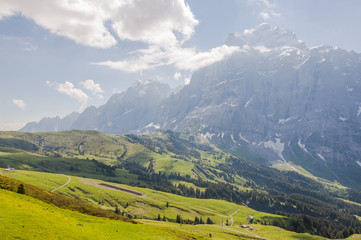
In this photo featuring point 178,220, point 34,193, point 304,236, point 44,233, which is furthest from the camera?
point 178,220

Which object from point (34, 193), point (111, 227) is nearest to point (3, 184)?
point (34, 193)

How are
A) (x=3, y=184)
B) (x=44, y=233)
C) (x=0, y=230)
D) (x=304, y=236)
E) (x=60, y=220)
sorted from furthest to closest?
(x=304, y=236) → (x=3, y=184) → (x=60, y=220) → (x=44, y=233) → (x=0, y=230)

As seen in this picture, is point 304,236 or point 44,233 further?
point 304,236

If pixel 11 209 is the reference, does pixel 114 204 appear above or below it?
below

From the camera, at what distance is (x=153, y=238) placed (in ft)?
180

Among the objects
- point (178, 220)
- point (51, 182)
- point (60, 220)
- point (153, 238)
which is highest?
point (60, 220)

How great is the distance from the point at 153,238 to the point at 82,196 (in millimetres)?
152683

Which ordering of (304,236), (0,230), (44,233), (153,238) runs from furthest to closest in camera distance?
(304,236) → (153,238) → (44,233) → (0,230)

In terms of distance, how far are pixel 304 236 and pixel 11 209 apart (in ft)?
604

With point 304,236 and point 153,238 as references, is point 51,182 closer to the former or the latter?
point 153,238

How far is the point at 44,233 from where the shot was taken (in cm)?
3891

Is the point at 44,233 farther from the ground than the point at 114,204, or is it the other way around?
the point at 44,233

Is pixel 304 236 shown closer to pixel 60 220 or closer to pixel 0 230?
pixel 60 220

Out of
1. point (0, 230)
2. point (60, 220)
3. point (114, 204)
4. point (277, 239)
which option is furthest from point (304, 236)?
point (0, 230)
